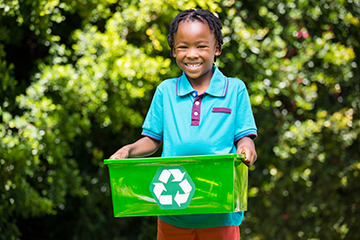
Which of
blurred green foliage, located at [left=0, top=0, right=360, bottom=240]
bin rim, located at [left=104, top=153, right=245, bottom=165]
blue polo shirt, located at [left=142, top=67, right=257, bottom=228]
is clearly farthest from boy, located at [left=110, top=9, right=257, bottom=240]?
blurred green foliage, located at [left=0, top=0, right=360, bottom=240]

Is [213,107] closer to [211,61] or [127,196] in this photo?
[211,61]

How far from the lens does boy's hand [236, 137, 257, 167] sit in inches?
89.6

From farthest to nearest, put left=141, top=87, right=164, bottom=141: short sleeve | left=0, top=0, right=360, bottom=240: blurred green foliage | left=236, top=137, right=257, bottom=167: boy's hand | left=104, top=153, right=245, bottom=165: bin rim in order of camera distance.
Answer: left=0, top=0, right=360, bottom=240: blurred green foliage → left=141, top=87, right=164, bottom=141: short sleeve → left=236, top=137, right=257, bottom=167: boy's hand → left=104, top=153, right=245, bottom=165: bin rim

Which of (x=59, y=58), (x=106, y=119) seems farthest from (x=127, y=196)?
(x=59, y=58)

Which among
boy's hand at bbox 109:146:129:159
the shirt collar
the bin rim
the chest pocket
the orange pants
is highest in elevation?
the shirt collar

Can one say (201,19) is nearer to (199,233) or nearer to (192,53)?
(192,53)

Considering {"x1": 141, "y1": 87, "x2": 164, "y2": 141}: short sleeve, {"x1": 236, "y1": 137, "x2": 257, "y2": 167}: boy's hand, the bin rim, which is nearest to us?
the bin rim

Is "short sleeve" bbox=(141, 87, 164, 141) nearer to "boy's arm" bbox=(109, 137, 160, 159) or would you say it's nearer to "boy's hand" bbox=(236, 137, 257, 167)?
"boy's arm" bbox=(109, 137, 160, 159)

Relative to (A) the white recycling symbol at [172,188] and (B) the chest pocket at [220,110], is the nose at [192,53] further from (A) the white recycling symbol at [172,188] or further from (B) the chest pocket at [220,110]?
(A) the white recycling symbol at [172,188]

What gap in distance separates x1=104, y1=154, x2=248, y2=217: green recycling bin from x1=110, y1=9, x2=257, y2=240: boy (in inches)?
5.3

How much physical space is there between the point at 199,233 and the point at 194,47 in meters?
0.83

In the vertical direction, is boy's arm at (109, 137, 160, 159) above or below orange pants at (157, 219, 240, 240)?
above

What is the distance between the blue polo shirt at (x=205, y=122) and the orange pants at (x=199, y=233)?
0.06 ft

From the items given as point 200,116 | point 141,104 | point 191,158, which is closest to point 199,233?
point 191,158
